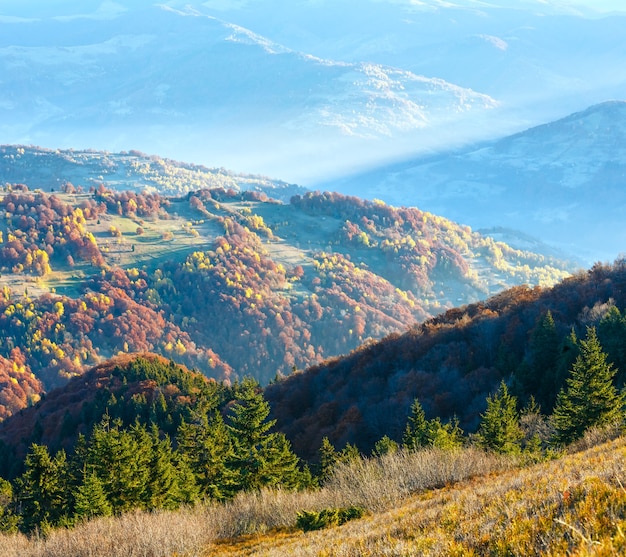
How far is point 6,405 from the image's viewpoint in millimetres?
193625

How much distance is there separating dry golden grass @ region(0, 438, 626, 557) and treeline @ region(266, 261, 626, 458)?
1089 inches

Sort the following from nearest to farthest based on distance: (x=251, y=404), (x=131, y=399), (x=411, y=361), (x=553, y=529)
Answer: (x=553, y=529), (x=251, y=404), (x=411, y=361), (x=131, y=399)

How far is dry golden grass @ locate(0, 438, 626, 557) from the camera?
11.5 metres

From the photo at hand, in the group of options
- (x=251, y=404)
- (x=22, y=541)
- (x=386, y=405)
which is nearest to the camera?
(x=22, y=541)

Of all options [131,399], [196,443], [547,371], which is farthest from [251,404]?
[131,399]

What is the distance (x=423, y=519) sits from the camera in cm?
1669

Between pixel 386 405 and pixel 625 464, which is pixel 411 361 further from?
pixel 625 464

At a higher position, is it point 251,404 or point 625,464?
point 625,464

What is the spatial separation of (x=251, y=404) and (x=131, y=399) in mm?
58412

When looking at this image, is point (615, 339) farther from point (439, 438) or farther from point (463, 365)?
point (439, 438)

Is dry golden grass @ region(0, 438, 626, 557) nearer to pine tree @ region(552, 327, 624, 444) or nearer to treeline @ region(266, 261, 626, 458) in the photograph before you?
pine tree @ region(552, 327, 624, 444)

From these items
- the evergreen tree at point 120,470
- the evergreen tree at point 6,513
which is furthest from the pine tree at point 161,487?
the evergreen tree at point 6,513

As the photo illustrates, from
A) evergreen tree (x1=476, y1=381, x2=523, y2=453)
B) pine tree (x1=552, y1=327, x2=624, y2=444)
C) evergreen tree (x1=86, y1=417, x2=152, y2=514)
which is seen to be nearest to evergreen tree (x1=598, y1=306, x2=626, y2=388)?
pine tree (x1=552, y1=327, x2=624, y2=444)

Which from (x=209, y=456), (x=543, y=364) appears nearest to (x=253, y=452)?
(x=209, y=456)
